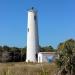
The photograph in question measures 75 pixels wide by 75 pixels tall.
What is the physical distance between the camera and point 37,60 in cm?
4431

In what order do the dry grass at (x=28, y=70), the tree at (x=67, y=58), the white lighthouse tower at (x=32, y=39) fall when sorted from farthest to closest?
the white lighthouse tower at (x=32, y=39) < the dry grass at (x=28, y=70) < the tree at (x=67, y=58)

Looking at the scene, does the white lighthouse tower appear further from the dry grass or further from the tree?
the tree

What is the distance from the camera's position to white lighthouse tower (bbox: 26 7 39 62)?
43.1 metres

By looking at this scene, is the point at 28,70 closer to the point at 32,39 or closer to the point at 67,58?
the point at 67,58

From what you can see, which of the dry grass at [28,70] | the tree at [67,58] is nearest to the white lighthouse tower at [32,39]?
the dry grass at [28,70]

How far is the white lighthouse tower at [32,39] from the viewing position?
43.1 meters

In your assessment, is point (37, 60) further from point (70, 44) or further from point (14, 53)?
point (70, 44)

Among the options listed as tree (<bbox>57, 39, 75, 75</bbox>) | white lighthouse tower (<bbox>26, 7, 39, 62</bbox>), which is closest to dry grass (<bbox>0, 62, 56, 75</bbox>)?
tree (<bbox>57, 39, 75, 75</bbox>)

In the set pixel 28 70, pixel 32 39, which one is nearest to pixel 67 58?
pixel 28 70

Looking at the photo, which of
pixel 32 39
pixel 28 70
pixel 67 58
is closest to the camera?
pixel 67 58

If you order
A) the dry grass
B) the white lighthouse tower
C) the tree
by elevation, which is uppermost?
the white lighthouse tower

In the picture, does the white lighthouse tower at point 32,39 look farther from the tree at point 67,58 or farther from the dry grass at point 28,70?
the tree at point 67,58

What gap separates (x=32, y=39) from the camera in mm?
43156

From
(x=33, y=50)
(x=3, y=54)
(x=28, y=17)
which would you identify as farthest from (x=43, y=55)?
(x=3, y=54)
